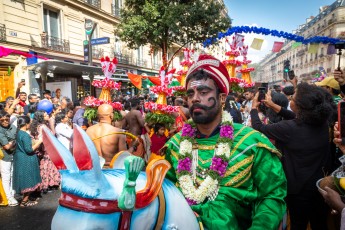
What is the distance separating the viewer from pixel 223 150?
6.24 ft

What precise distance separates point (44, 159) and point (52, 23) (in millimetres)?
13415

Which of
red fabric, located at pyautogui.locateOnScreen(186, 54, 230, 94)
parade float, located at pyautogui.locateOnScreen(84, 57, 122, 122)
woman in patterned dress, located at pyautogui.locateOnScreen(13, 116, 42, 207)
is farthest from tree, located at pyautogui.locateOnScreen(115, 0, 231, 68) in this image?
red fabric, located at pyautogui.locateOnScreen(186, 54, 230, 94)

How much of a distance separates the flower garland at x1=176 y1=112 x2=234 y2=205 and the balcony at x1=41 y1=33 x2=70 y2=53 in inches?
642

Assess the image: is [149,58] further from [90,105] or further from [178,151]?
[178,151]

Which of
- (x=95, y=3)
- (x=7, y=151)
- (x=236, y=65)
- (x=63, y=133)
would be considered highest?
(x=95, y=3)

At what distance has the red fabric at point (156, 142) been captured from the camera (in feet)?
19.3

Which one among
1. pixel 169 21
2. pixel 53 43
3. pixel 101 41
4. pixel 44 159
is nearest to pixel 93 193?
pixel 44 159

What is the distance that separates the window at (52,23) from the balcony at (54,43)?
0.39 meters

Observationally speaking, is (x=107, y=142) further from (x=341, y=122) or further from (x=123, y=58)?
(x=123, y=58)

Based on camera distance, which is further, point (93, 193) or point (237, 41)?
point (237, 41)

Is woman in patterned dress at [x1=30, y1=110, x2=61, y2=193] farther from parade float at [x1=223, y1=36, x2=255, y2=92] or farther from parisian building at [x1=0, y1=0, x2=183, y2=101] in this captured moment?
parisian building at [x1=0, y1=0, x2=183, y2=101]

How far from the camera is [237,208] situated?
1815 millimetres

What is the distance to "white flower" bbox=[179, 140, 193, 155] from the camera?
1990mm

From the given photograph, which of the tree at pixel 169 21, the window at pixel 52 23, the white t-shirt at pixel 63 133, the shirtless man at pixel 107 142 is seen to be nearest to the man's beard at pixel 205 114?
the shirtless man at pixel 107 142
